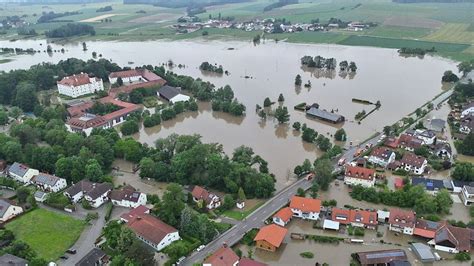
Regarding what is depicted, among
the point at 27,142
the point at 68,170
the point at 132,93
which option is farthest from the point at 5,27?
the point at 68,170

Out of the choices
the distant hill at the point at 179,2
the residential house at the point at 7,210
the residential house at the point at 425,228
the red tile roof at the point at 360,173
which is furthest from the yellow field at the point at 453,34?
the distant hill at the point at 179,2

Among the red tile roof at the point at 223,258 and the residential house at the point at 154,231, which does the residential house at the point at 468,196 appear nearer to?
the red tile roof at the point at 223,258

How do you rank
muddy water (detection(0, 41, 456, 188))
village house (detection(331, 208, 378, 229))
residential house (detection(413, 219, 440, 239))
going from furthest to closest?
muddy water (detection(0, 41, 456, 188)) → village house (detection(331, 208, 378, 229)) → residential house (detection(413, 219, 440, 239))

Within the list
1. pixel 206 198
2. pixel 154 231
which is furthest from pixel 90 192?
pixel 206 198

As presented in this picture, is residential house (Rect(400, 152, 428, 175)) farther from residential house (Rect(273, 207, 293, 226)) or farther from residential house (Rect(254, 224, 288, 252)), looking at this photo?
residential house (Rect(254, 224, 288, 252))

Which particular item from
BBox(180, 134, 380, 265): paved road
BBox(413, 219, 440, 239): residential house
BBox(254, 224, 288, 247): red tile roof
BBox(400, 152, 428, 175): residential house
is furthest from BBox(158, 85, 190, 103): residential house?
BBox(413, 219, 440, 239): residential house

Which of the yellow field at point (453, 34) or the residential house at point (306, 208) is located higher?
the yellow field at point (453, 34)
